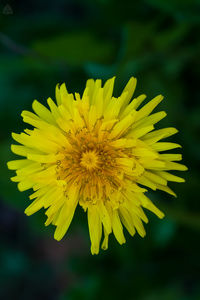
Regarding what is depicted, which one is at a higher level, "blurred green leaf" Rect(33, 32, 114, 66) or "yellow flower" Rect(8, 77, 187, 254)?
"blurred green leaf" Rect(33, 32, 114, 66)

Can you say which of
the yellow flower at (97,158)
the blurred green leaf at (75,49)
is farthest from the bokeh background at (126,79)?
the yellow flower at (97,158)

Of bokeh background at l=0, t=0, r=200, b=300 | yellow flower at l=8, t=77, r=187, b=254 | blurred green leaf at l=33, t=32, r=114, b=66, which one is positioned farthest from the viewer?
blurred green leaf at l=33, t=32, r=114, b=66

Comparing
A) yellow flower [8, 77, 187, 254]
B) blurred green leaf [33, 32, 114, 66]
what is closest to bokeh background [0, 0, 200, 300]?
blurred green leaf [33, 32, 114, 66]

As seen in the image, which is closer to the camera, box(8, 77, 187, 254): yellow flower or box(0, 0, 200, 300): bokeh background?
box(8, 77, 187, 254): yellow flower

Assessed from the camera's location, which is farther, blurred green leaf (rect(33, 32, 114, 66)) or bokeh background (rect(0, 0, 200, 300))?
blurred green leaf (rect(33, 32, 114, 66))

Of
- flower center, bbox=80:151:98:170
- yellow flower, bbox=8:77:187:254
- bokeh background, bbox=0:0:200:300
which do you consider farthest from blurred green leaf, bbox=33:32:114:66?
flower center, bbox=80:151:98:170

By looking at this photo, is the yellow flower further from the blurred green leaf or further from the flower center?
the blurred green leaf

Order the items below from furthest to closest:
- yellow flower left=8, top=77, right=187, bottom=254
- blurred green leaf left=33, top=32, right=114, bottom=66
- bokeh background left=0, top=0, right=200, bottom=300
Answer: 1. blurred green leaf left=33, top=32, right=114, bottom=66
2. bokeh background left=0, top=0, right=200, bottom=300
3. yellow flower left=8, top=77, right=187, bottom=254

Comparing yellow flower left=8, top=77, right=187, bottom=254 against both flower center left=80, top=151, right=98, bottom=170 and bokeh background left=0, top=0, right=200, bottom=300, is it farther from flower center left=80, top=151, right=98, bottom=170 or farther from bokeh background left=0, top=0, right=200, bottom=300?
bokeh background left=0, top=0, right=200, bottom=300
